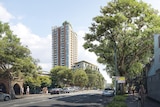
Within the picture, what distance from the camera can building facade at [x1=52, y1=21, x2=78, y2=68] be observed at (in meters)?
124

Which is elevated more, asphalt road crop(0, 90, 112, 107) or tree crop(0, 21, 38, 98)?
tree crop(0, 21, 38, 98)

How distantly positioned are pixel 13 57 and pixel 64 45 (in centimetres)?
8123

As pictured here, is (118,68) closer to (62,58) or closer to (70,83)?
(70,83)

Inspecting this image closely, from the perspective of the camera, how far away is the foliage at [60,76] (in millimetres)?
94706

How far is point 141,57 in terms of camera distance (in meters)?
54.5

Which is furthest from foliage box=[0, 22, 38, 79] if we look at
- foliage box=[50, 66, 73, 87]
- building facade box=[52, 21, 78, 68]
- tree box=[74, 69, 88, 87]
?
building facade box=[52, 21, 78, 68]

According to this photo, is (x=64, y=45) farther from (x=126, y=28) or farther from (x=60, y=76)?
(x=126, y=28)

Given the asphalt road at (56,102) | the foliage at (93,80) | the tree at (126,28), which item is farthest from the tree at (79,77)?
the asphalt road at (56,102)

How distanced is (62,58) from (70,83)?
1225 inches

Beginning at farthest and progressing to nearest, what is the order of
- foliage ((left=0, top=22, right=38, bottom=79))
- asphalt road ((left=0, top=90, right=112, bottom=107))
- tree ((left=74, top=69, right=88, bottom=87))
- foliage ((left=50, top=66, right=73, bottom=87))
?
tree ((left=74, top=69, right=88, bottom=87)), foliage ((left=50, top=66, right=73, bottom=87)), foliage ((left=0, top=22, right=38, bottom=79)), asphalt road ((left=0, top=90, right=112, bottom=107))

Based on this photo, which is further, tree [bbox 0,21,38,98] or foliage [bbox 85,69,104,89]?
foliage [bbox 85,69,104,89]

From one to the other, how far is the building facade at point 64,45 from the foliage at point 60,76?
80.4 feet

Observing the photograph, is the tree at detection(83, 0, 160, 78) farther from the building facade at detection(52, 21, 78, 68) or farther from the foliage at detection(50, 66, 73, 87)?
the building facade at detection(52, 21, 78, 68)

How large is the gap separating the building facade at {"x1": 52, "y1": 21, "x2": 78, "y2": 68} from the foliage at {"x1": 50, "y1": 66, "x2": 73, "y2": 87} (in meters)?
24.5
